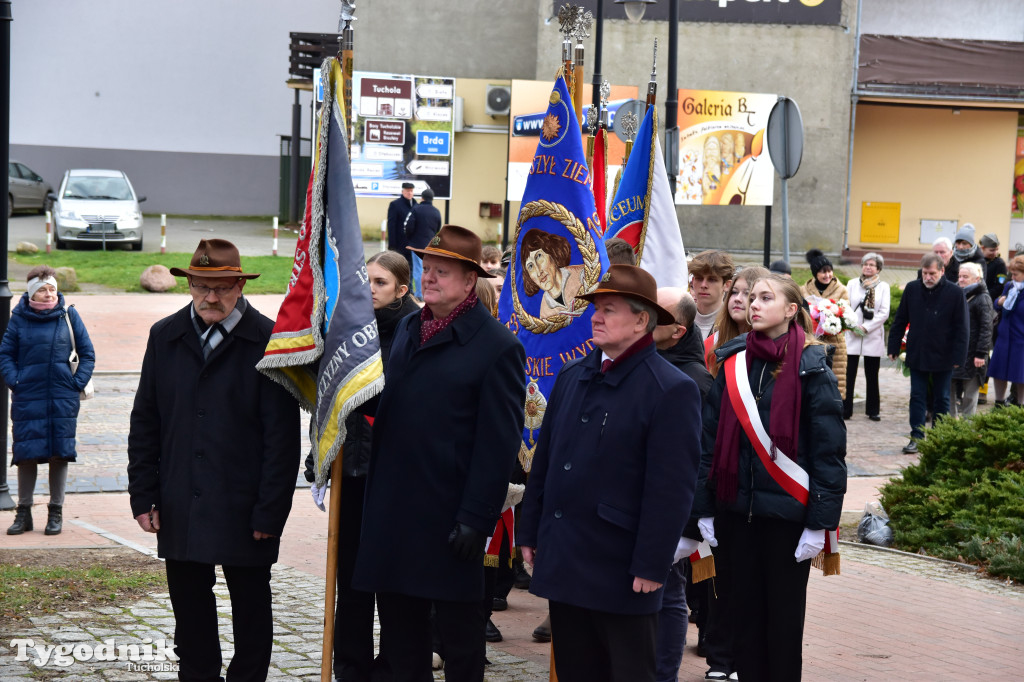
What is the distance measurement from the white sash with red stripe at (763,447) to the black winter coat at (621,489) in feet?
2.66

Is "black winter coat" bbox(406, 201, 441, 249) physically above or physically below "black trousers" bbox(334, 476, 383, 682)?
above

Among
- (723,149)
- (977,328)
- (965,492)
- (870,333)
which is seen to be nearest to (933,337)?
(977,328)

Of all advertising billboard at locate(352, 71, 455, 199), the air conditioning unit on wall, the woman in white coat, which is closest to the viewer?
the woman in white coat

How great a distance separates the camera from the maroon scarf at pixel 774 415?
5.16 meters

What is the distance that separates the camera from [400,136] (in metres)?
27.8

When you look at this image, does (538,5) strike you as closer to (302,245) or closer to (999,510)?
(999,510)

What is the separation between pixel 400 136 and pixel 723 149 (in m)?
7.78

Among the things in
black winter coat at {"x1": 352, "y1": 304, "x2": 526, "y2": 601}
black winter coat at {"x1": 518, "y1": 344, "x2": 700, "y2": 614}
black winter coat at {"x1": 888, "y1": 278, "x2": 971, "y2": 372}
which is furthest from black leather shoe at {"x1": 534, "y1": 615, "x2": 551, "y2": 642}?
black winter coat at {"x1": 888, "y1": 278, "x2": 971, "y2": 372}

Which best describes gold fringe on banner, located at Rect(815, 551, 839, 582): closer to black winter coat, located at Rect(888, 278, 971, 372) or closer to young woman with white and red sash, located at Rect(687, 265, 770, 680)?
young woman with white and red sash, located at Rect(687, 265, 770, 680)

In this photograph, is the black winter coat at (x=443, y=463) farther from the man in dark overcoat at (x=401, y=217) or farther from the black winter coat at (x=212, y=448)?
the man in dark overcoat at (x=401, y=217)

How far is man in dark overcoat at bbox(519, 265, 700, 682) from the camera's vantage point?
14.2 feet

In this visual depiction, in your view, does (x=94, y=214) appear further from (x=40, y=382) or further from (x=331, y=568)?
(x=331, y=568)

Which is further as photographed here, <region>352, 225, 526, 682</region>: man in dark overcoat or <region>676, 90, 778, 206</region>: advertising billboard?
<region>676, 90, 778, 206</region>: advertising billboard

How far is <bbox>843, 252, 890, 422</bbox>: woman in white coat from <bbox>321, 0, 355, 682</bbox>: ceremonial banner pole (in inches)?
413
